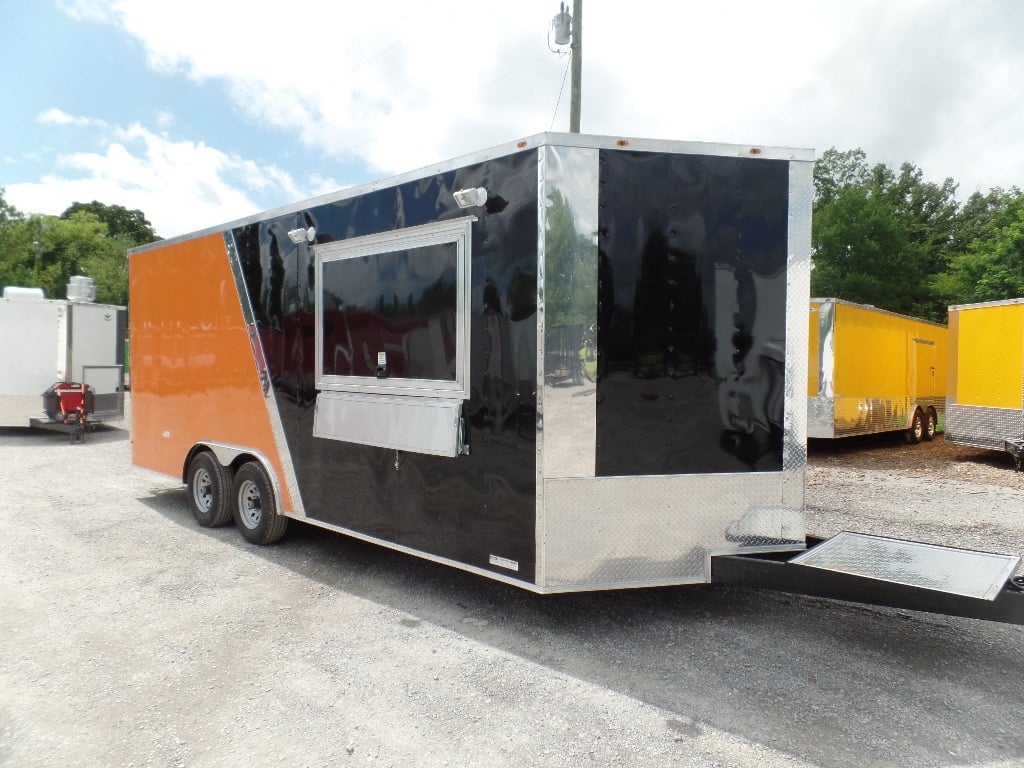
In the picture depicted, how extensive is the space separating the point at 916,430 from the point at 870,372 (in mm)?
3496

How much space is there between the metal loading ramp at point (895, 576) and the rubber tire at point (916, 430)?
11408 mm

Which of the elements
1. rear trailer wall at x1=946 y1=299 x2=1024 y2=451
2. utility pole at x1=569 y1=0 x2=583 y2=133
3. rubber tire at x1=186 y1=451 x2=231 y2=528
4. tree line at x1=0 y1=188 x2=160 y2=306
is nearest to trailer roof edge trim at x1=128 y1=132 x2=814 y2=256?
rubber tire at x1=186 y1=451 x2=231 y2=528

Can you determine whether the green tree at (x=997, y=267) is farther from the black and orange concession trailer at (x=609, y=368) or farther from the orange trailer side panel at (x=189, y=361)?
the orange trailer side panel at (x=189, y=361)

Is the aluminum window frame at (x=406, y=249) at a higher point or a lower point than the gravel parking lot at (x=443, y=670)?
higher

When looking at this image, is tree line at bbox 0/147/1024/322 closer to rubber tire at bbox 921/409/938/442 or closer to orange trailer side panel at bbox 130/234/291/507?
rubber tire at bbox 921/409/938/442

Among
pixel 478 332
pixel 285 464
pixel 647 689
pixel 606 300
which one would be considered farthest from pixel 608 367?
pixel 285 464

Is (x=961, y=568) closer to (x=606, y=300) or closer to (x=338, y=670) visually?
(x=606, y=300)

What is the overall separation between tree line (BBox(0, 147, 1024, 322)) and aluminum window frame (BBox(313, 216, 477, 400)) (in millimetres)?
29500

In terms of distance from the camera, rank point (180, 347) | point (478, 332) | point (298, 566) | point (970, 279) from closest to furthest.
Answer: point (478, 332), point (298, 566), point (180, 347), point (970, 279)

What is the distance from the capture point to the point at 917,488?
9.38 m

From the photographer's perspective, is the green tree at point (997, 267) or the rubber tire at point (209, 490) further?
the green tree at point (997, 267)

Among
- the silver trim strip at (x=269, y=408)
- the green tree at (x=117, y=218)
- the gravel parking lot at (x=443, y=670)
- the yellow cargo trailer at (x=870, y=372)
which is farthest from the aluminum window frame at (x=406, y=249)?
the green tree at (x=117, y=218)

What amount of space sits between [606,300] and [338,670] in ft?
8.07

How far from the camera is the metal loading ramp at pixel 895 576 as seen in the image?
10.6 feet
